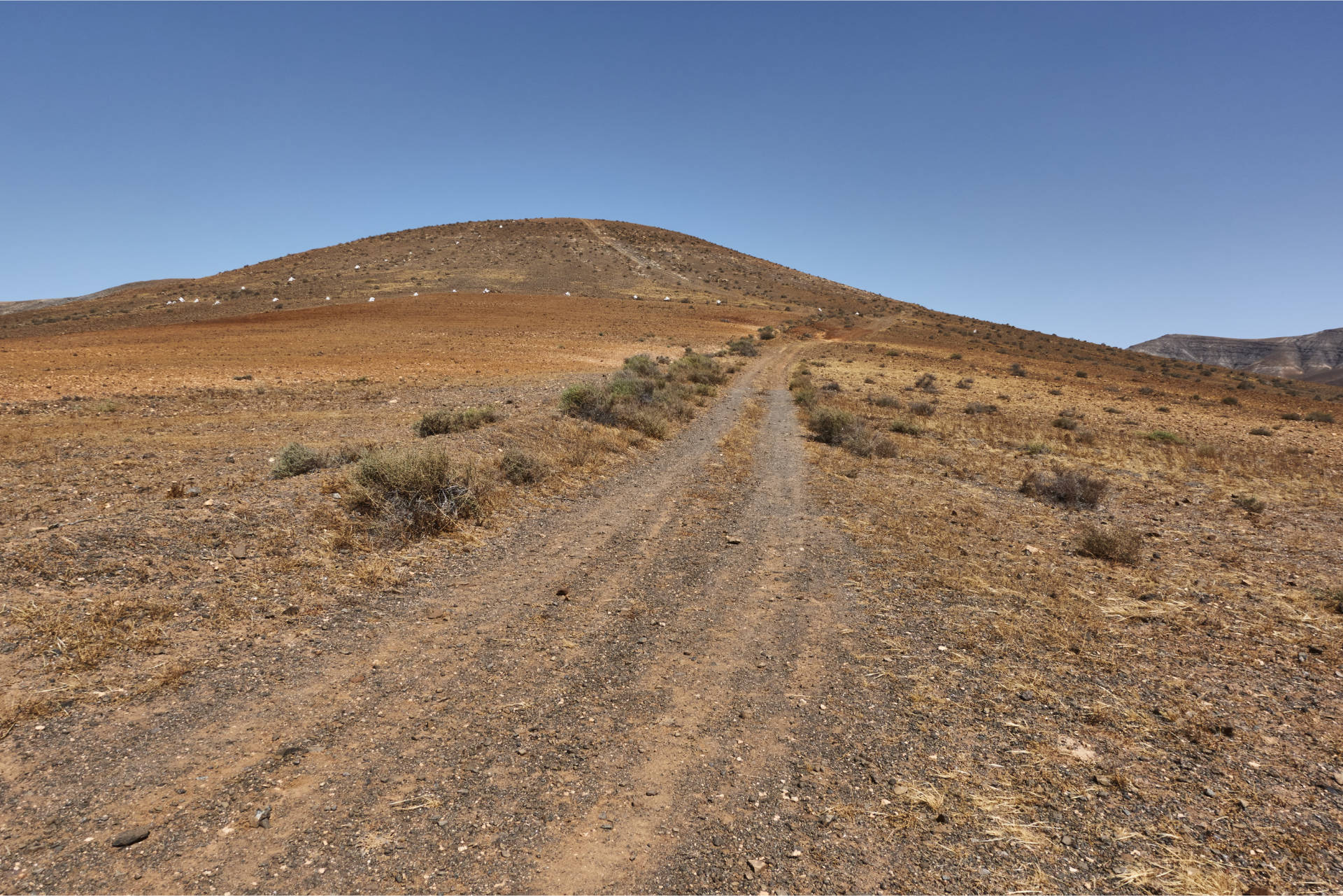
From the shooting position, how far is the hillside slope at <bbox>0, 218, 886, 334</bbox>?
173 ft

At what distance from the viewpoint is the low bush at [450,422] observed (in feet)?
41.3

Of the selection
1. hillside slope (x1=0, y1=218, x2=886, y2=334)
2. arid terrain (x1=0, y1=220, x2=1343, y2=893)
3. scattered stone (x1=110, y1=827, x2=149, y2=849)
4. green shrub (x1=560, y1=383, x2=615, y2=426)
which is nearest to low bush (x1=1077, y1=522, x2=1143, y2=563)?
arid terrain (x1=0, y1=220, x2=1343, y2=893)

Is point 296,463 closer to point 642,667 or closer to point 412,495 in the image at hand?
point 412,495

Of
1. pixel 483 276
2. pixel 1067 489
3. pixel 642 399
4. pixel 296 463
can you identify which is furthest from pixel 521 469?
pixel 483 276

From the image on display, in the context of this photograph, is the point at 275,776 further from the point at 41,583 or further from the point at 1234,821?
the point at 1234,821

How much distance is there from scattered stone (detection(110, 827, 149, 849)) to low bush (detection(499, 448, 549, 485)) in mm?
6982

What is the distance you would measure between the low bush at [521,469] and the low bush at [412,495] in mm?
1302

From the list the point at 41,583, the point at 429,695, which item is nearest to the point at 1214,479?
the point at 429,695

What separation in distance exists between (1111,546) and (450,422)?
39.4 feet

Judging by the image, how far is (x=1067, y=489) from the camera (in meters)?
10.9

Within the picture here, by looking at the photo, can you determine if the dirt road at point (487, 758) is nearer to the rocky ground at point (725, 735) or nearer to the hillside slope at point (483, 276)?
the rocky ground at point (725, 735)

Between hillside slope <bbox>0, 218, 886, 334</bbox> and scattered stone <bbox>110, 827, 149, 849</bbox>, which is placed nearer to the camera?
scattered stone <bbox>110, 827, 149, 849</bbox>

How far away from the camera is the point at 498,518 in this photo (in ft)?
27.8

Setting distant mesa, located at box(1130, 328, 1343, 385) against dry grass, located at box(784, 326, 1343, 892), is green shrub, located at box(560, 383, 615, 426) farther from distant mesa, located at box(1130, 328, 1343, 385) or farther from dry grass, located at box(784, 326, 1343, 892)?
distant mesa, located at box(1130, 328, 1343, 385)
